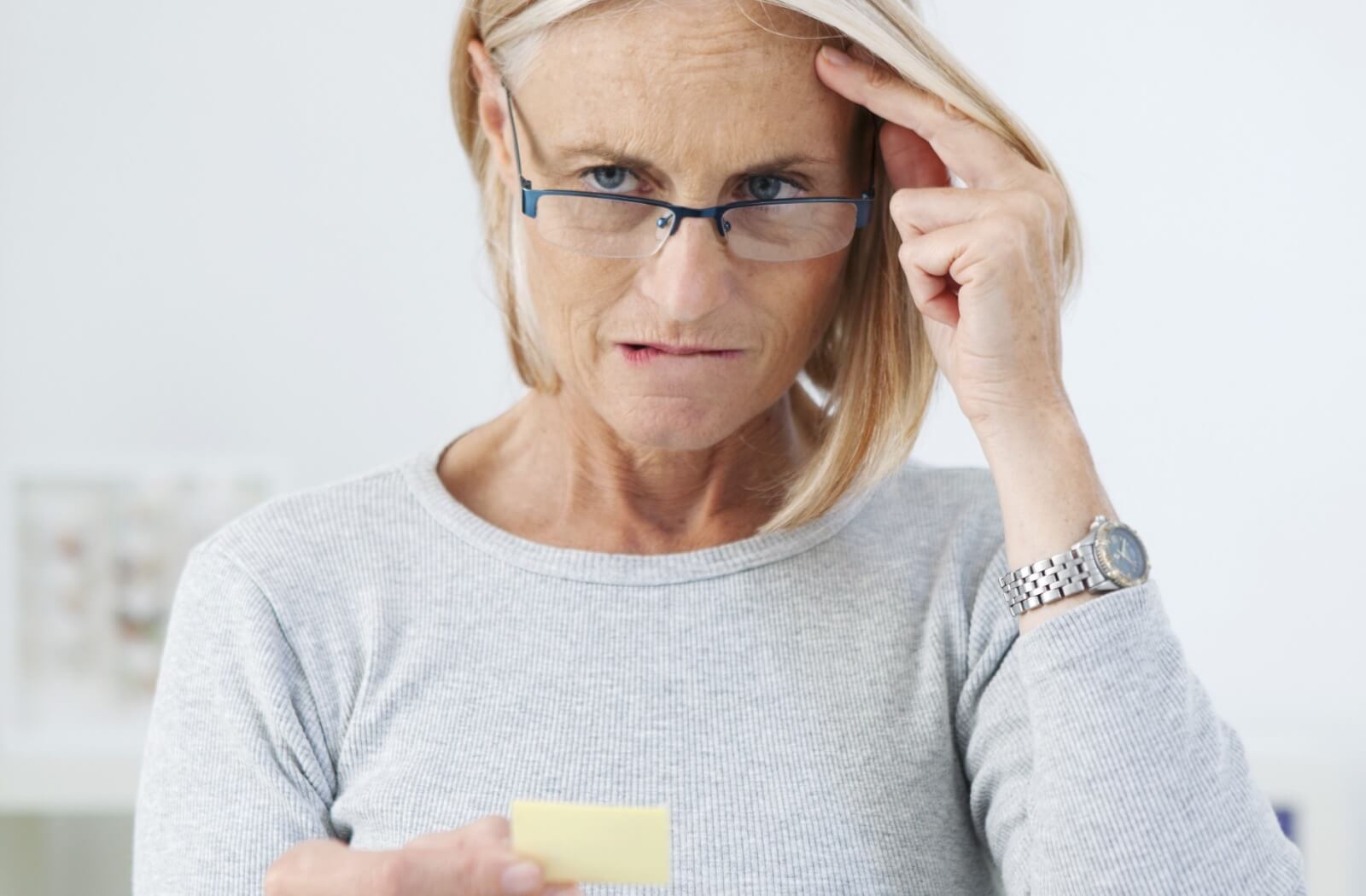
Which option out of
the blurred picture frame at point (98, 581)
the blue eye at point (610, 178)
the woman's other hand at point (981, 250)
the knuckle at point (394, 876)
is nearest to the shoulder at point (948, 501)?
the woman's other hand at point (981, 250)

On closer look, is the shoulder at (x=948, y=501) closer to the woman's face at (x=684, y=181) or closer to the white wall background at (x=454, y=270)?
the woman's face at (x=684, y=181)

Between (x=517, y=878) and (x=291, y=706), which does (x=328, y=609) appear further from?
(x=517, y=878)

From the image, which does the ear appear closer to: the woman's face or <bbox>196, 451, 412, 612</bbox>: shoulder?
the woman's face

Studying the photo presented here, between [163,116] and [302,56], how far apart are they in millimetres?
284

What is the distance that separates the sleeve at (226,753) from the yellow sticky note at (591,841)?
30cm

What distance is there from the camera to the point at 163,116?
2.70 meters

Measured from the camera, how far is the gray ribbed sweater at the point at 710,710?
1137 mm

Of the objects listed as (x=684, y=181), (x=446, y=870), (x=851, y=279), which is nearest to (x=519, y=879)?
(x=446, y=870)

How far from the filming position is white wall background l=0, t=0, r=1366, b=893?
8.38 ft

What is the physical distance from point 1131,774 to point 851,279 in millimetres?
549

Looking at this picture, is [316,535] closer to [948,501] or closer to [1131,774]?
[948,501]

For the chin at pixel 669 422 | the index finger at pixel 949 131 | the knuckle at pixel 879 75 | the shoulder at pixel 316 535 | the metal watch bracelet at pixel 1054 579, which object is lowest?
the shoulder at pixel 316 535

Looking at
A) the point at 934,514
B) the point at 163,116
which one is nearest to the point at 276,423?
the point at 163,116

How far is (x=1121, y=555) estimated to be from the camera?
1160 mm
